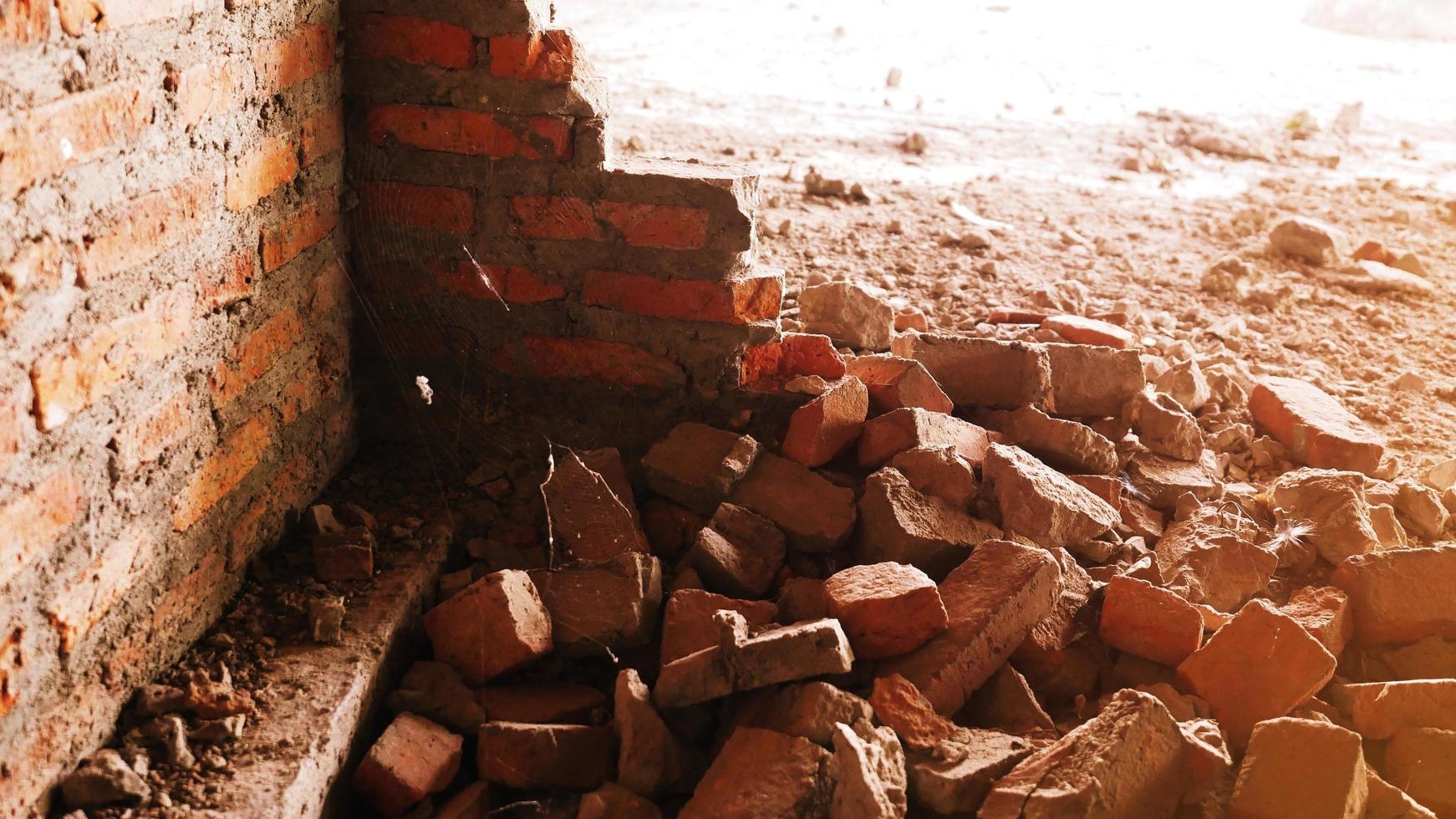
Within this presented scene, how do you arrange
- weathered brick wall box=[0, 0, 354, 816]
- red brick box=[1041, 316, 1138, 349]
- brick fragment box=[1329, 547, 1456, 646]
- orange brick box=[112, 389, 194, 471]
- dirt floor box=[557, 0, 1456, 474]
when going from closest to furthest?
1. weathered brick wall box=[0, 0, 354, 816]
2. orange brick box=[112, 389, 194, 471]
3. brick fragment box=[1329, 547, 1456, 646]
4. red brick box=[1041, 316, 1138, 349]
5. dirt floor box=[557, 0, 1456, 474]

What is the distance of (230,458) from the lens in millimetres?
1992

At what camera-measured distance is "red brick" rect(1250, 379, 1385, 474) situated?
2.79 m

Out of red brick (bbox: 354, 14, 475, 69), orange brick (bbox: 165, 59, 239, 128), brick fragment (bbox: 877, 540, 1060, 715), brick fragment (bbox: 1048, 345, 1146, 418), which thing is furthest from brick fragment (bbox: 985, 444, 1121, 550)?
orange brick (bbox: 165, 59, 239, 128)

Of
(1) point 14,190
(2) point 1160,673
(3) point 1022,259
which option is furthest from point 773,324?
(3) point 1022,259

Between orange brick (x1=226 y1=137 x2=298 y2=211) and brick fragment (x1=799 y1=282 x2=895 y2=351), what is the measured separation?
144cm

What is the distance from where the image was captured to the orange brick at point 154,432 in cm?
Result: 168

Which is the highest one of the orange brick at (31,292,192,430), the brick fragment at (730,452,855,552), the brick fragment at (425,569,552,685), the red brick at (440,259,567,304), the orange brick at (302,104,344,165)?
the orange brick at (302,104,344,165)

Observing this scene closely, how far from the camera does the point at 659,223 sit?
7.89 feet

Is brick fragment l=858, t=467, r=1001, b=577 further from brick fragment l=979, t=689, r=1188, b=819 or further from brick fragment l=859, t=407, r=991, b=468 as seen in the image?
brick fragment l=979, t=689, r=1188, b=819

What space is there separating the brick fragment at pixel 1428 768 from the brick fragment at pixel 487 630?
153cm

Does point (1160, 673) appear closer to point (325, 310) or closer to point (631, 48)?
point (325, 310)

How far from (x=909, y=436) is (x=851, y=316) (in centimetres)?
66

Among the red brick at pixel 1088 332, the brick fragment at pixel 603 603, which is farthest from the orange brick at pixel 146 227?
the red brick at pixel 1088 332

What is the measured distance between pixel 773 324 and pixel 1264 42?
28.3 feet
